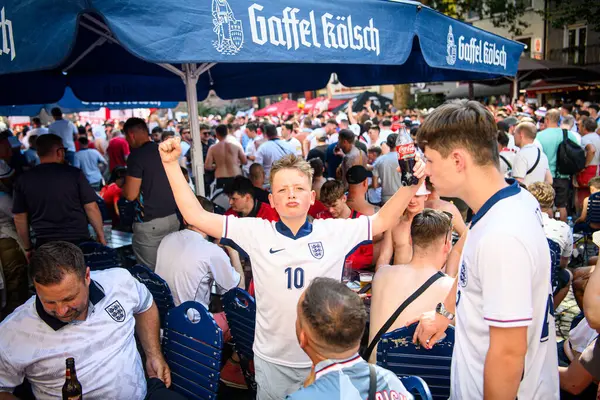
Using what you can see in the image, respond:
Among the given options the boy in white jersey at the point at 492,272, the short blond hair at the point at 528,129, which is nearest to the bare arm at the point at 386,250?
the boy in white jersey at the point at 492,272

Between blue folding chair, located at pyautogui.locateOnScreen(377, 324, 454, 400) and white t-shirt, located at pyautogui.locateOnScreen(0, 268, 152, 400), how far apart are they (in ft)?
4.69

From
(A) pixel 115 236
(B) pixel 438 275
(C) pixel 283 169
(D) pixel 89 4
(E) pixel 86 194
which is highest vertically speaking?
(D) pixel 89 4

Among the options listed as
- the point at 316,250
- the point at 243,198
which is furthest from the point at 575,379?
the point at 243,198

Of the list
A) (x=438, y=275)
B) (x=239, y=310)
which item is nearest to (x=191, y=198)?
(x=239, y=310)

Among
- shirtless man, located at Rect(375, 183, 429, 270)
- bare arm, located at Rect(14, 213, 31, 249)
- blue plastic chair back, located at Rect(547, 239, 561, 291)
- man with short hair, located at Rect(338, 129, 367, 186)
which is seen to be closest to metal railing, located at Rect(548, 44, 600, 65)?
man with short hair, located at Rect(338, 129, 367, 186)

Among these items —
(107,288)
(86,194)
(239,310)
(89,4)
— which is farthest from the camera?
(86,194)

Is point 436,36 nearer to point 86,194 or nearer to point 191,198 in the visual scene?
point 191,198

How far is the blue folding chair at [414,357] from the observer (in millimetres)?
2516

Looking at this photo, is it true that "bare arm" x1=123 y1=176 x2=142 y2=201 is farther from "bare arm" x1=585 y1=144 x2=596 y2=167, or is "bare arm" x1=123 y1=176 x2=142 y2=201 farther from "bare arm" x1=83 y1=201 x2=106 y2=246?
"bare arm" x1=585 y1=144 x2=596 y2=167

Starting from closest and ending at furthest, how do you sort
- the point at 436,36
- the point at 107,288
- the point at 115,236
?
the point at 107,288 < the point at 436,36 < the point at 115,236

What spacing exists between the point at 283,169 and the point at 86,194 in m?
3.25

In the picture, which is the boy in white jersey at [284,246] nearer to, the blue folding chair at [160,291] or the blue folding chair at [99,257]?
the blue folding chair at [160,291]

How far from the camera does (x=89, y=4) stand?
226 cm

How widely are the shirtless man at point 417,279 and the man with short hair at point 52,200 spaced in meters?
3.49
